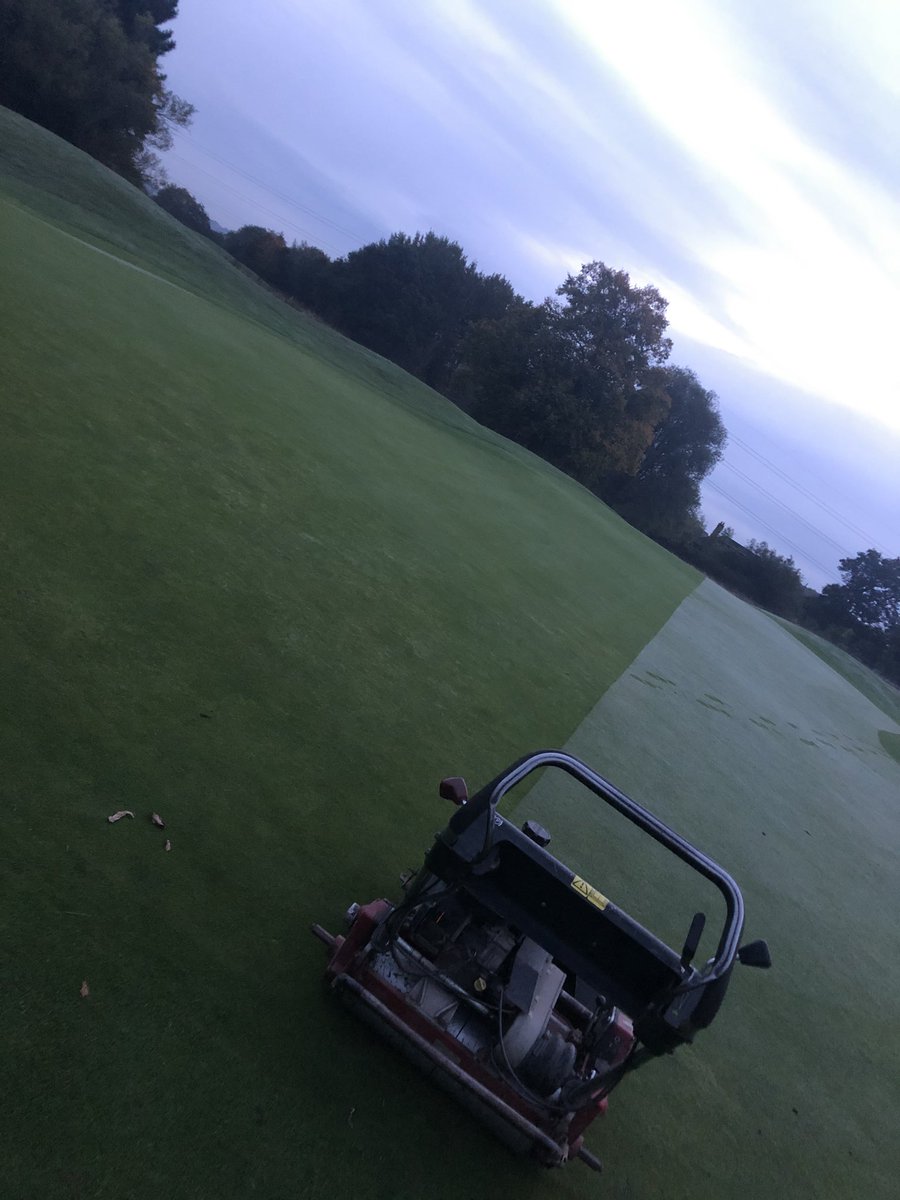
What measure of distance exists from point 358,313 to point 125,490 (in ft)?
139

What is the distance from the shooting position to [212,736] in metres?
4.23

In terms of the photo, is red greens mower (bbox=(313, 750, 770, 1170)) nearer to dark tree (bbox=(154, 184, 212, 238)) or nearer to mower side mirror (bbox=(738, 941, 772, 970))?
mower side mirror (bbox=(738, 941, 772, 970))

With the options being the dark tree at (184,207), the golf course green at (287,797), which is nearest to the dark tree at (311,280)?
the dark tree at (184,207)

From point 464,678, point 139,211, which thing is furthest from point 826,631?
point 464,678

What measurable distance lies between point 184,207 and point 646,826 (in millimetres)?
57263

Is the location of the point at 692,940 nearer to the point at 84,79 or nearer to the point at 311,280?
the point at 84,79

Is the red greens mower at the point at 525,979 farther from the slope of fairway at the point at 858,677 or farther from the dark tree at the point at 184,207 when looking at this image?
the dark tree at the point at 184,207

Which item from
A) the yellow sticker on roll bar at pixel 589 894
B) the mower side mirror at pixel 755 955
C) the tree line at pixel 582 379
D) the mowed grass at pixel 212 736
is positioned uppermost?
the tree line at pixel 582 379

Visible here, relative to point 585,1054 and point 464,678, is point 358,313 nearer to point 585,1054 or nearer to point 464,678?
point 464,678

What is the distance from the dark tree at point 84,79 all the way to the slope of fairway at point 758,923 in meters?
31.2

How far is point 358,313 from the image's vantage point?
45.9 m

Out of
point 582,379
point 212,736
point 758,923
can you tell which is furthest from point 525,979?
point 582,379

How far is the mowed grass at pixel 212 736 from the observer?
2.63 meters

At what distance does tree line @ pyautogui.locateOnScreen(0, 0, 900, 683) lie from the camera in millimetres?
31516
